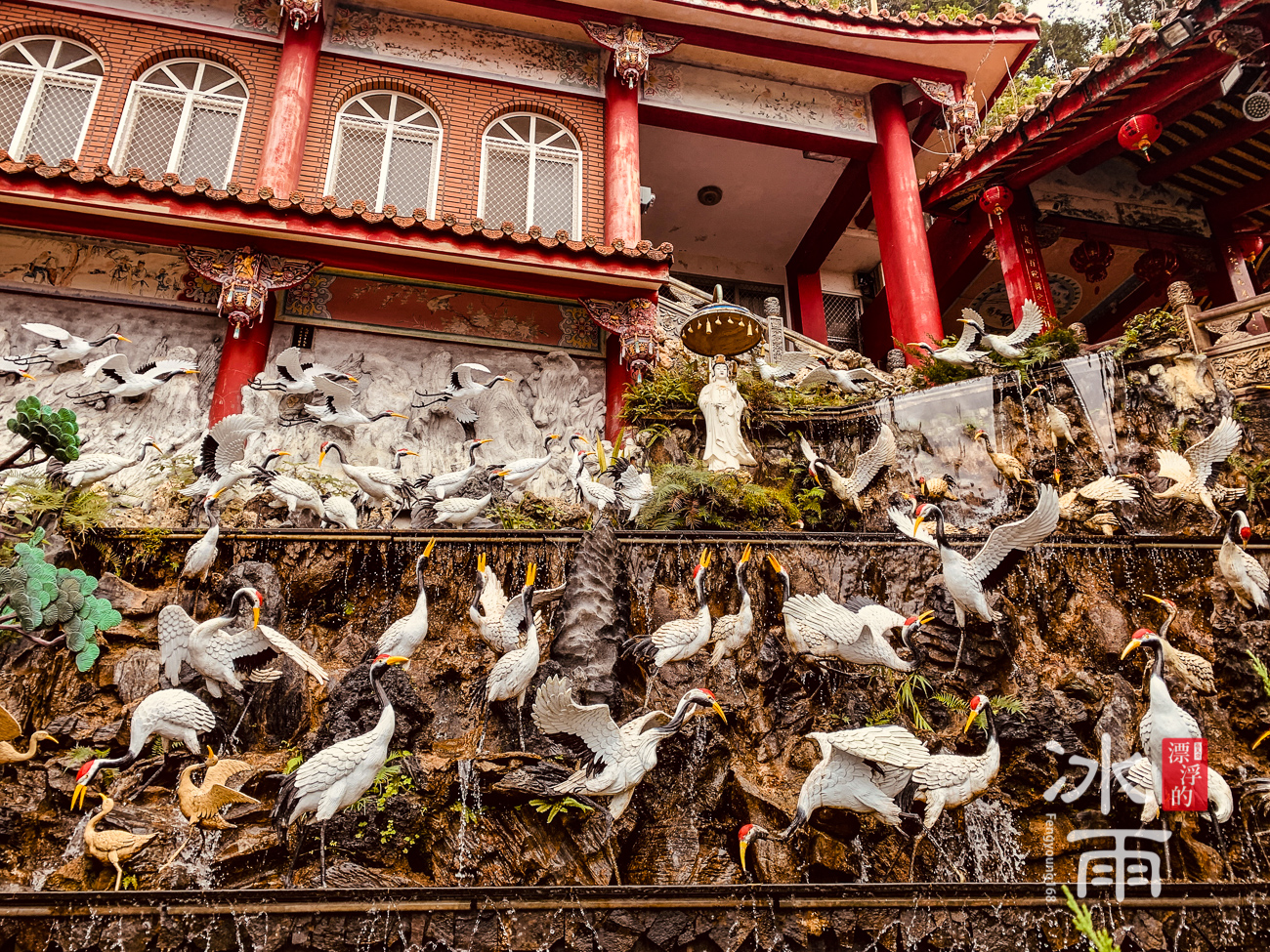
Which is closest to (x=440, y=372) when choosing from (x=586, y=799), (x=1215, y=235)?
(x=586, y=799)

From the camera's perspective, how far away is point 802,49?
1173 cm

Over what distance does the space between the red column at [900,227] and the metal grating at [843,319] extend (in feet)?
10.7

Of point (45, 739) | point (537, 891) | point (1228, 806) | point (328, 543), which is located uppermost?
point (328, 543)

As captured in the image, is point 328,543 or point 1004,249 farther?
point 1004,249

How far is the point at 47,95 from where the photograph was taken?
9.98 meters

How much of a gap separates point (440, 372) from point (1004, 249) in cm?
802

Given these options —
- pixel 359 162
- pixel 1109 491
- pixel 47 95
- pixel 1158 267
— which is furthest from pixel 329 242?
pixel 1158 267

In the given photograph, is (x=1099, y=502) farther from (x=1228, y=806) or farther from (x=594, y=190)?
(x=594, y=190)

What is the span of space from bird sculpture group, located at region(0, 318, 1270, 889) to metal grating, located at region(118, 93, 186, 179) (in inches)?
98.6

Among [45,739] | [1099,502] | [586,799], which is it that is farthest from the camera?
[1099,502]

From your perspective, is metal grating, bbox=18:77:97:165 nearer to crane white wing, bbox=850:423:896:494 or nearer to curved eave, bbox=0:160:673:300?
curved eave, bbox=0:160:673:300

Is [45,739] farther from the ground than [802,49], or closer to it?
closer to it

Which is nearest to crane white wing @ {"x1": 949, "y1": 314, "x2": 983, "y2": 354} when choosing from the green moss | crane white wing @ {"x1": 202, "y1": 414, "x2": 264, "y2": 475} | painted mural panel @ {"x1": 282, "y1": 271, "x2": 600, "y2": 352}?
the green moss

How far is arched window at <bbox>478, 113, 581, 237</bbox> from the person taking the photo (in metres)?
10.6
